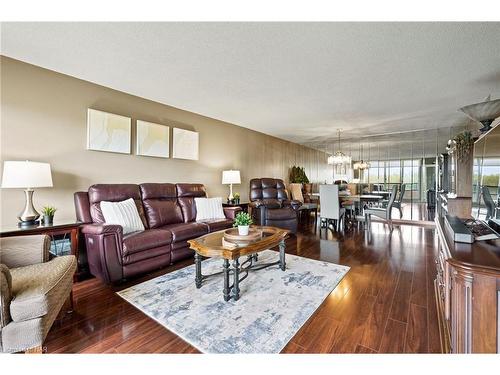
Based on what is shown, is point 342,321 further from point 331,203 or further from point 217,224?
point 331,203

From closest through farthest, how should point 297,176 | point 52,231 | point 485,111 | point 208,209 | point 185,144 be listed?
point 52,231 → point 485,111 → point 208,209 → point 185,144 → point 297,176

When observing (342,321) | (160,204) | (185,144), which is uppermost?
(185,144)

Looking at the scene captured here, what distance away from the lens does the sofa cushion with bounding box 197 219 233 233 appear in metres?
3.30

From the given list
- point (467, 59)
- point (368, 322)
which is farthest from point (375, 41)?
Result: point (368, 322)

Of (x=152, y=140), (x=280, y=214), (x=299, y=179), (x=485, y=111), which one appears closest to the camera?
(x=485, y=111)

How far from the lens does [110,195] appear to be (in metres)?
2.89

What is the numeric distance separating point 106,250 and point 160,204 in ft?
3.75

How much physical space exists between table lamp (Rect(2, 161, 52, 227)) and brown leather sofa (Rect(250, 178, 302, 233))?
3.26 metres

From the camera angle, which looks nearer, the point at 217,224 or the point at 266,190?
the point at 217,224

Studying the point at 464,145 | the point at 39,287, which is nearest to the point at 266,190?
the point at 464,145

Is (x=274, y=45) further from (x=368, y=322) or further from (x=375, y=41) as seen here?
(x=368, y=322)

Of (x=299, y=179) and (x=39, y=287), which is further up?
(x=299, y=179)

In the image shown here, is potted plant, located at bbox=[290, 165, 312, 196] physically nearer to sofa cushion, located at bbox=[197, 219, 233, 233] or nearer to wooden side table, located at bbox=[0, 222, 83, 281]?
Result: sofa cushion, located at bbox=[197, 219, 233, 233]

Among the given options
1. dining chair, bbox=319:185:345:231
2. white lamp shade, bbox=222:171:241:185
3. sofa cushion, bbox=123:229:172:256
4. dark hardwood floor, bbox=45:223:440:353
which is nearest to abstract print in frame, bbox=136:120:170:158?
white lamp shade, bbox=222:171:241:185
